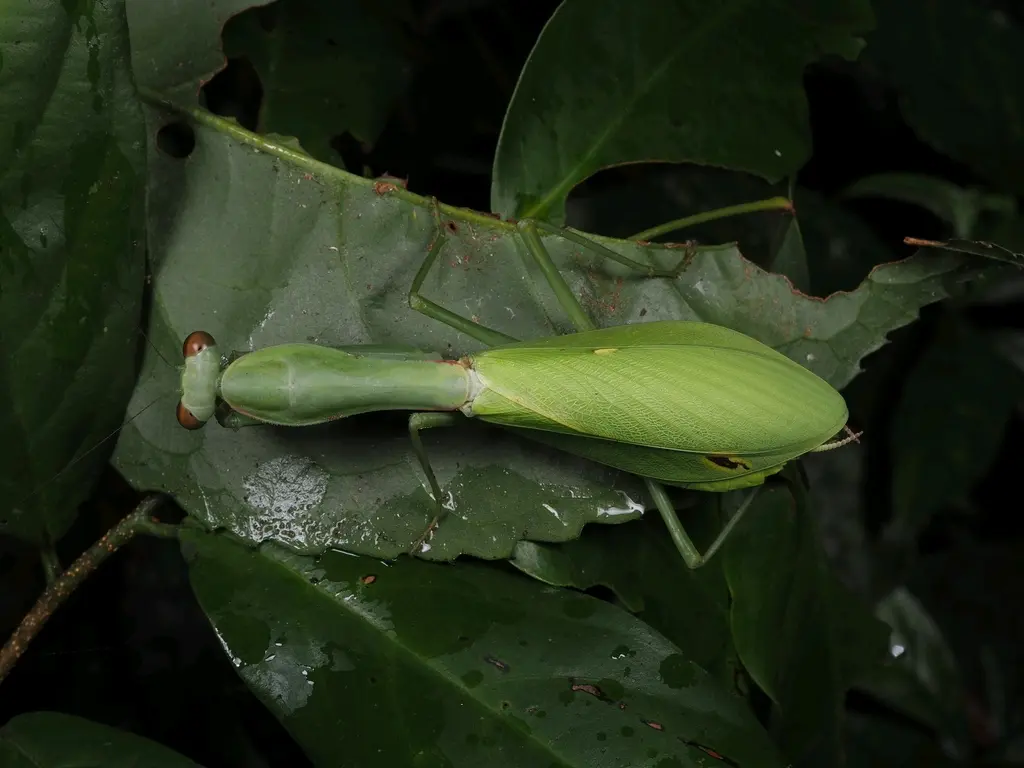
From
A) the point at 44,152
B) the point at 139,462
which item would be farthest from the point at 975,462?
the point at 44,152

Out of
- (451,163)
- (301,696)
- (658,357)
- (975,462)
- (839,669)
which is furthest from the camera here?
(975,462)

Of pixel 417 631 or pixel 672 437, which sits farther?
pixel 672 437

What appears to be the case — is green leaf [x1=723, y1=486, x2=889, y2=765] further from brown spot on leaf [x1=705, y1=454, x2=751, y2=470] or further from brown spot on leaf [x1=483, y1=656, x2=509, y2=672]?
brown spot on leaf [x1=483, y1=656, x2=509, y2=672]

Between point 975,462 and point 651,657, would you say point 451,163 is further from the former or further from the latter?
point 975,462

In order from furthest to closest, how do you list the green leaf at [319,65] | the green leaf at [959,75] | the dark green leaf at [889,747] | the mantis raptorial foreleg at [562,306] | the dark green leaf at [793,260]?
the dark green leaf at [889,747]
the green leaf at [959,75]
the green leaf at [319,65]
the dark green leaf at [793,260]
the mantis raptorial foreleg at [562,306]

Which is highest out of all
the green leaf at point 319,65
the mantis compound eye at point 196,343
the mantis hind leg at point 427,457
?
the green leaf at point 319,65

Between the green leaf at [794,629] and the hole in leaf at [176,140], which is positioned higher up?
the hole in leaf at [176,140]

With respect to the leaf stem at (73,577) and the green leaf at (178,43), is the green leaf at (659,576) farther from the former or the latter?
the green leaf at (178,43)

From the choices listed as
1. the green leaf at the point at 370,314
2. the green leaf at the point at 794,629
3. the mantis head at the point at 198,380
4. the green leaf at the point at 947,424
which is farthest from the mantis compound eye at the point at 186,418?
the green leaf at the point at 947,424
